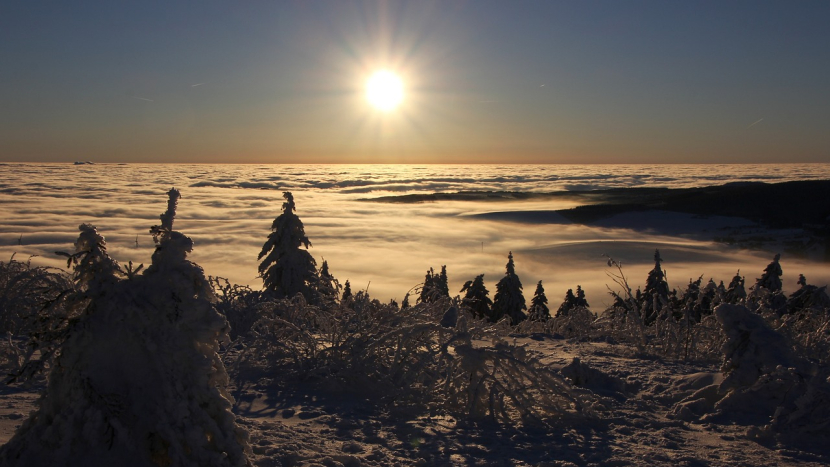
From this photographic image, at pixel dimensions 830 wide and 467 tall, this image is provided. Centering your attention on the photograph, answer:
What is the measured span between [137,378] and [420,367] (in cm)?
287

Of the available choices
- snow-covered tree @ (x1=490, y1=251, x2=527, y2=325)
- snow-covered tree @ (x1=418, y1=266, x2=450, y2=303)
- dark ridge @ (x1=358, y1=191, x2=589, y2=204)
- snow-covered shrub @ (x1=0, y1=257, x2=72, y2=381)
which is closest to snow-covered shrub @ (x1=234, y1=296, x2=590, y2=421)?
snow-covered tree @ (x1=418, y1=266, x2=450, y2=303)

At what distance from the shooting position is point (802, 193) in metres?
65.4

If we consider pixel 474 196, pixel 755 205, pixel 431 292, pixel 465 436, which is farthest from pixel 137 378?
pixel 474 196

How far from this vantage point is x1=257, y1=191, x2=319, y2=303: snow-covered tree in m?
16.8

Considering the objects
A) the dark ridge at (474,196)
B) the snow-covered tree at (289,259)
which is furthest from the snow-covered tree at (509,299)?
the dark ridge at (474,196)

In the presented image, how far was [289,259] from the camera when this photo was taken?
16.8 m

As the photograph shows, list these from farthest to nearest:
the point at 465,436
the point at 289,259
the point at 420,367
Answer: the point at 289,259 < the point at 420,367 < the point at 465,436

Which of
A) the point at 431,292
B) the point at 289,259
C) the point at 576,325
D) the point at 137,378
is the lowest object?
the point at 289,259

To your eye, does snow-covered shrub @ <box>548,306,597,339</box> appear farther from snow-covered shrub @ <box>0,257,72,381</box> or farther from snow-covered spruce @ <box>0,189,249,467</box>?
snow-covered shrub @ <box>0,257,72,381</box>

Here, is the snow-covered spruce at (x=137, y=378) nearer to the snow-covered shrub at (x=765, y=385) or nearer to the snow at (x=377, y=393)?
the snow at (x=377, y=393)

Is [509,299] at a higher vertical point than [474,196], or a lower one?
lower

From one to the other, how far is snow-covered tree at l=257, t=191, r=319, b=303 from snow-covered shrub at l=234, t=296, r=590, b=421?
10351 millimetres

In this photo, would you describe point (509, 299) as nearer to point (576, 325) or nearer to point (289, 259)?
point (289, 259)

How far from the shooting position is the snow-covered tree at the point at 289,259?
16.8m
